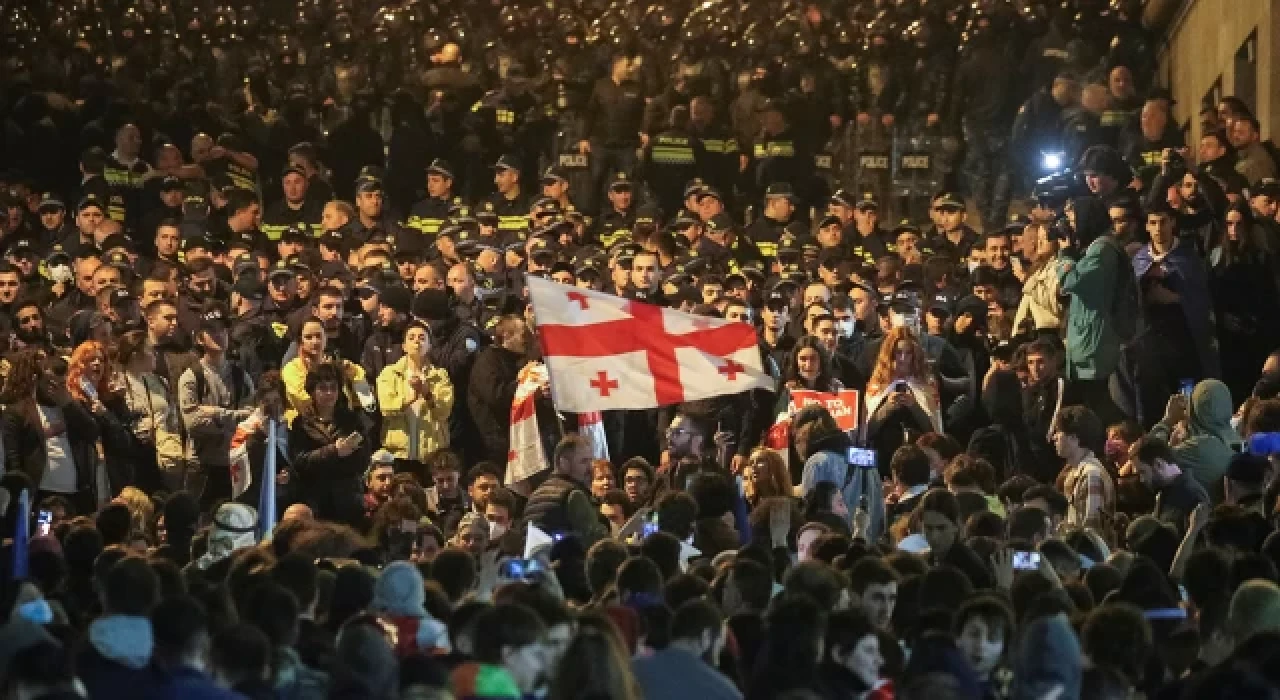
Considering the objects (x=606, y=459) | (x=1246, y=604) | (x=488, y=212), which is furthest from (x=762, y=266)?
(x=1246, y=604)

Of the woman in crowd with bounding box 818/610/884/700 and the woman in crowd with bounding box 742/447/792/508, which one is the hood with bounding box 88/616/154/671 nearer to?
the woman in crowd with bounding box 818/610/884/700

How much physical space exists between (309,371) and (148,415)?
120 cm

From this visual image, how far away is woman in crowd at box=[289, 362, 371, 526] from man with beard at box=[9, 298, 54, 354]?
238 centimetres

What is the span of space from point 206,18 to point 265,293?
18266mm

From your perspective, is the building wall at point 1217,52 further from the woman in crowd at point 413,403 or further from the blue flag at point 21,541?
the blue flag at point 21,541

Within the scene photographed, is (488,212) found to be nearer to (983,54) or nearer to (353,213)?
(353,213)

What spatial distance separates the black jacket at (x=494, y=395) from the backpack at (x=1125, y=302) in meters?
4.19

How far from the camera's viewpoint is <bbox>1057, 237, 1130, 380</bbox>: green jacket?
20438 mm

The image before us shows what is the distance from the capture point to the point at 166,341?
20359 mm

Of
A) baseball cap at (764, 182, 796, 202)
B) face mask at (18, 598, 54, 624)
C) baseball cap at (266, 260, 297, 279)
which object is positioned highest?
baseball cap at (764, 182, 796, 202)

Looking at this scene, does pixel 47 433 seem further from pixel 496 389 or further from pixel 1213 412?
pixel 1213 412

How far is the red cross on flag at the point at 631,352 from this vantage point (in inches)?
672

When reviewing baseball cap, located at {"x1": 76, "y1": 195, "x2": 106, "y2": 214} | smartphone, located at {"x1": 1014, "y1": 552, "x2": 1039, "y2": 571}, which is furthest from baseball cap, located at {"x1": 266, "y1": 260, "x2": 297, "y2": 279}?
smartphone, located at {"x1": 1014, "y1": 552, "x2": 1039, "y2": 571}

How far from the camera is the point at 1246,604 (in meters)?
11.6
